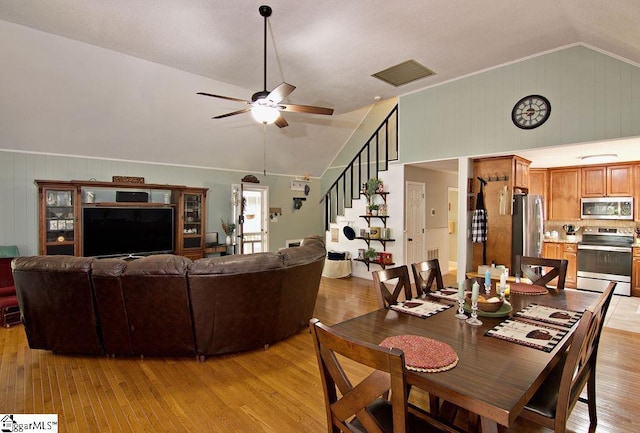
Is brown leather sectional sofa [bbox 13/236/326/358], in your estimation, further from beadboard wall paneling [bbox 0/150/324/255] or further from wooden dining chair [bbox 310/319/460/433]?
beadboard wall paneling [bbox 0/150/324/255]

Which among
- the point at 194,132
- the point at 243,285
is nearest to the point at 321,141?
the point at 194,132

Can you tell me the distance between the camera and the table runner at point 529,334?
1654mm

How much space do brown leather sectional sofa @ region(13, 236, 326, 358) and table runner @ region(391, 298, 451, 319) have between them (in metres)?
1.37

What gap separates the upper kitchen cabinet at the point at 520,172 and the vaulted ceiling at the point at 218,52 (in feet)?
4.65

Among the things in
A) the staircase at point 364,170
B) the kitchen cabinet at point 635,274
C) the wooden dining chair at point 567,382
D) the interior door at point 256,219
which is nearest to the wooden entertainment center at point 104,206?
the interior door at point 256,219

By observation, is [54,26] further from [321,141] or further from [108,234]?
[321,141]

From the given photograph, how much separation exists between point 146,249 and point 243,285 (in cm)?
419

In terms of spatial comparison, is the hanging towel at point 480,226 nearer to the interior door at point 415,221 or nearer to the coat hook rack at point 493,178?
the coat hook rack at point 493,178

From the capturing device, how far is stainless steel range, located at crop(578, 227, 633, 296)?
511cm

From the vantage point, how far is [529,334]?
1.77 meters

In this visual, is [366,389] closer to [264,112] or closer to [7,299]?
[264,112]

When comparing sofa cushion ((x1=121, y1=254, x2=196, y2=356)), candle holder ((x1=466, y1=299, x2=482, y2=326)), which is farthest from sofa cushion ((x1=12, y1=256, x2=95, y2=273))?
candle holder ((x1=466, y1=299, x2=482, y2=326))

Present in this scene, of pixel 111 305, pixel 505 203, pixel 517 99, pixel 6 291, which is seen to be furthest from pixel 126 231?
pixel 517 99

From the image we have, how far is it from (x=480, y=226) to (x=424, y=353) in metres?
4.00
